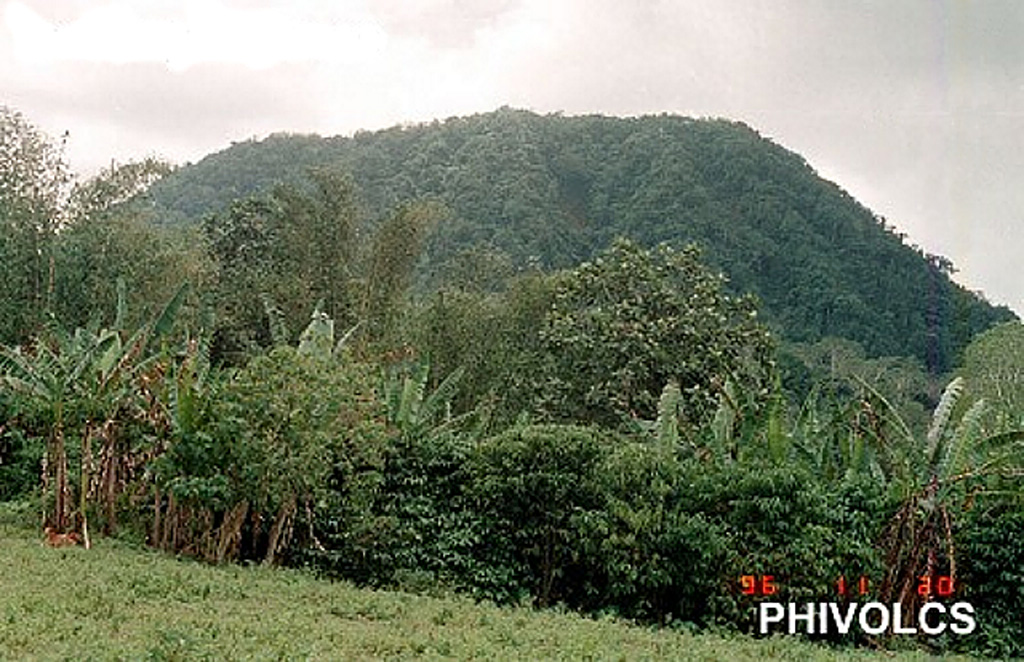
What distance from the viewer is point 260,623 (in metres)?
7.54

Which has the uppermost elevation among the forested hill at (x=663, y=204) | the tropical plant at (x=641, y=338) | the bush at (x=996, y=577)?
the forested hill at (x=663, y=204)

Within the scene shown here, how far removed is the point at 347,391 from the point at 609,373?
10905 mm

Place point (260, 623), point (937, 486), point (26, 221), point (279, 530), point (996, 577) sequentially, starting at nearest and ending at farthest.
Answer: point (260, 623), point (937, 486), point (996, 577), point (279, 530), point (26, 221)

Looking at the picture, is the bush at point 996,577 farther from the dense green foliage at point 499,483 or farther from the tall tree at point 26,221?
the tall tree at point 26,221

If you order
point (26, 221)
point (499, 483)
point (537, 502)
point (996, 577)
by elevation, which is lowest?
point (996, 577)

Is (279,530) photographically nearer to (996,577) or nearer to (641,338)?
(996,577)

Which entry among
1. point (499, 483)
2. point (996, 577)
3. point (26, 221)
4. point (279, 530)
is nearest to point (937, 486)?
point (996, 577)

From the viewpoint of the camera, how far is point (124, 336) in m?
14.6

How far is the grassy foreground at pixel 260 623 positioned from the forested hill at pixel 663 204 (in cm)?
2831

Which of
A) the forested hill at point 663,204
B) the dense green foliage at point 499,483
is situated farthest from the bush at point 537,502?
the forested hill at point 663,204

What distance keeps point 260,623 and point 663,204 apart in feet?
132

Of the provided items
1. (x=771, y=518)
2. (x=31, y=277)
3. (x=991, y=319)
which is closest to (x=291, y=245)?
(x=31, y=277)

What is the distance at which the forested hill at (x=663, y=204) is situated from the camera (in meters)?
43.6

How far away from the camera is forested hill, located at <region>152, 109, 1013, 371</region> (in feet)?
143
